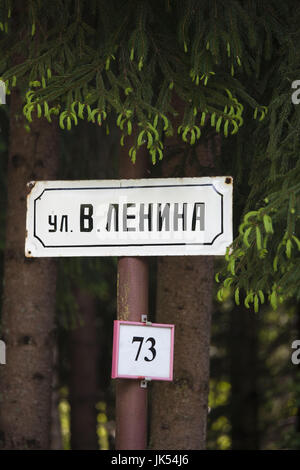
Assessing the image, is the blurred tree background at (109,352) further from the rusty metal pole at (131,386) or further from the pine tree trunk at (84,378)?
the rusty metal pole at (131,386)

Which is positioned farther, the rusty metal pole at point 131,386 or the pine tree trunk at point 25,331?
the pine tree trunk at point 25,331

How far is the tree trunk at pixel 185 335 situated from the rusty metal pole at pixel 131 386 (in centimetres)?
156

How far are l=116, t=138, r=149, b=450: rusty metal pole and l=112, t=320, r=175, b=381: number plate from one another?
70 millimetres

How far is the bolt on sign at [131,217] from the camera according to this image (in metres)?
3.58

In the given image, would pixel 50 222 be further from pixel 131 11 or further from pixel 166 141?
pixel 166 141

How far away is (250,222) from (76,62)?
4.79ft

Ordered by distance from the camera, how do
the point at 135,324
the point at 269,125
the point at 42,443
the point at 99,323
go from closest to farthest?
the point at 135,324, the point at 269,125, the point at 42,443, the point at 99,323

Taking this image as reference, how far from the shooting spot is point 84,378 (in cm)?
1173

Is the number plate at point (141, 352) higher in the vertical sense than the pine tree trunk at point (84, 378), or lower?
higher

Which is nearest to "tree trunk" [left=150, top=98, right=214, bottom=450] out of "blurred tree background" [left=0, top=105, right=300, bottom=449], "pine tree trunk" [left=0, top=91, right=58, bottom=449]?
"pine tree trunk" [left=0, top=91, right=58, bottom=449]

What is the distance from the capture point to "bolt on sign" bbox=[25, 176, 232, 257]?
358 cm

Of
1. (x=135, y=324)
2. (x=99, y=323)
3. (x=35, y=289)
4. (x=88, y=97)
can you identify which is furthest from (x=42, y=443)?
(x=99, y=323)

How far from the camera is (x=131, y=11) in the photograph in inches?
169

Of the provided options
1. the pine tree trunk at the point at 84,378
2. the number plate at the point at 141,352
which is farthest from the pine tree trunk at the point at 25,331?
the pine tree trunk at the point at 84,378
